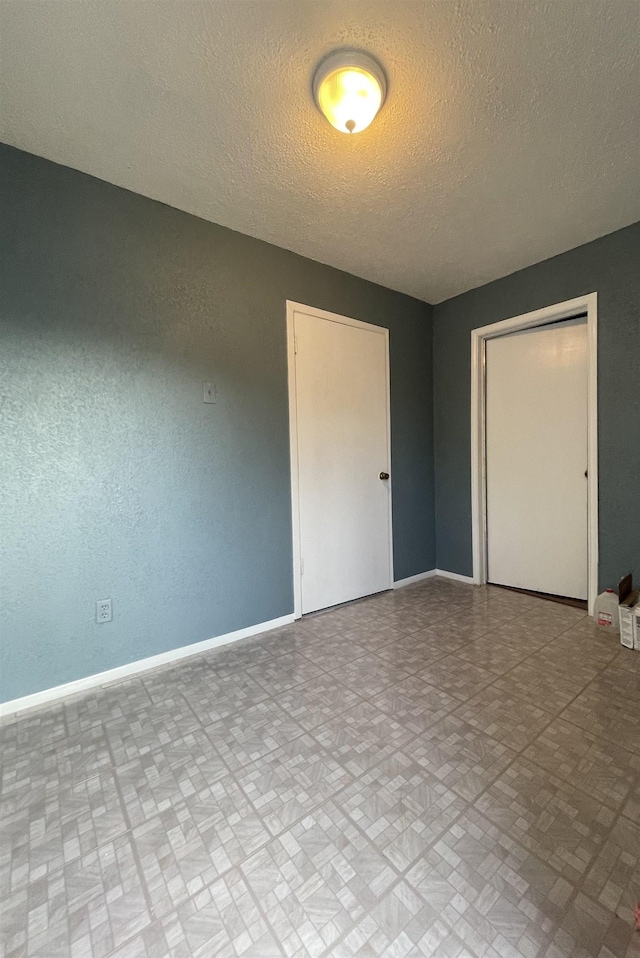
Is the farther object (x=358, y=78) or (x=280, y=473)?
(x=280, y=473)

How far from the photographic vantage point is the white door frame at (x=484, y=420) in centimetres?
243

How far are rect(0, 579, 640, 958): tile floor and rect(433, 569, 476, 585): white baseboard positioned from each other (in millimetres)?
1211

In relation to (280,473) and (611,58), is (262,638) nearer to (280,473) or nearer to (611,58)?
(280,473)

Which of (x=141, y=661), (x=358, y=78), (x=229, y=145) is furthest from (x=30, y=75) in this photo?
(x=141, y=661)

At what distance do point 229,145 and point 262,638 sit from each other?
2562 mm

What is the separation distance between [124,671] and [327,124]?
2695 mm

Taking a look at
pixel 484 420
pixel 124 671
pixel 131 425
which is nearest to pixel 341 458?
pixel 484 420

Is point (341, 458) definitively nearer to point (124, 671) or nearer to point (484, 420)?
point (484, 420)

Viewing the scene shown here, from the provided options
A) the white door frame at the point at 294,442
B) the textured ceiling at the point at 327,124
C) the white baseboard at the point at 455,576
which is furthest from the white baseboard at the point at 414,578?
the textured ceiling at the point at 327,124

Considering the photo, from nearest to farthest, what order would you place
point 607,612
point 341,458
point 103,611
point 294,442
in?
1. point 103,611
2. point 607,612
3. point 294,442
4. point 341,458

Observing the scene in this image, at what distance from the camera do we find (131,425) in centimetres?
191

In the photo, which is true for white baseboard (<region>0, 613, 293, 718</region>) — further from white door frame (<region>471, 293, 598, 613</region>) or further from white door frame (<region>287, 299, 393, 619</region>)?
white door frame (<region>471, 293, 598, 613</region>)

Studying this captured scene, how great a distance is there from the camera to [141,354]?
1936 mm

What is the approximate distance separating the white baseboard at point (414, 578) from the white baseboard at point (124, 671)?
1.16 meters
